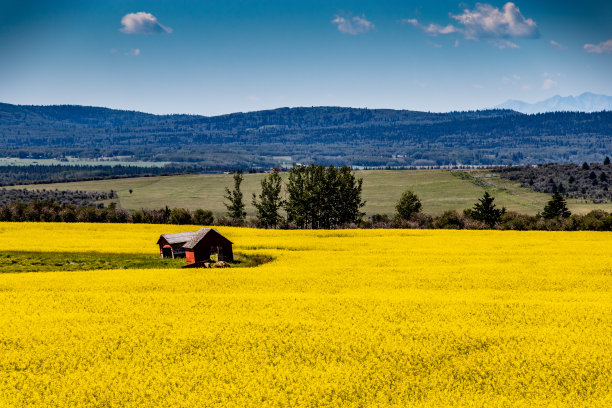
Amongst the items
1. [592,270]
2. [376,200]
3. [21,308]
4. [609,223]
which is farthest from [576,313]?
[376,200]

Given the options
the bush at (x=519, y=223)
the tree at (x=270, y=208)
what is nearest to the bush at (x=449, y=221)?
the bush at (x=519, y=223)

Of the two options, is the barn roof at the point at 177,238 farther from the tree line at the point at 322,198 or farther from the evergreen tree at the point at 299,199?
the evergreen tree at the point at 299,199

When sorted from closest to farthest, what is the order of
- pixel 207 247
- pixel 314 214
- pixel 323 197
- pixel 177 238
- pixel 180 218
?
pixel 207 247 < pixel 177 238 < pixel 180 218 < pixel 323 197 < pixel 314 214

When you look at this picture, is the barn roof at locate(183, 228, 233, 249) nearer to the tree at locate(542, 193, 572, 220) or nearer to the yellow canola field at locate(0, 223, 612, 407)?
the yellow canola field at locate(0, 223, 612, 407)

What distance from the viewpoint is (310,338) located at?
866 inches

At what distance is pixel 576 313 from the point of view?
2558 centimetres

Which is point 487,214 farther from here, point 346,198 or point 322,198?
point 322,198

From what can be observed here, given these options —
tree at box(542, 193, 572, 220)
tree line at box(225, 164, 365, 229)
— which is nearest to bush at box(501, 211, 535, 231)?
tree at box(542, 193, 572, 220)

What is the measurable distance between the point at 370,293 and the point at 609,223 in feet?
219

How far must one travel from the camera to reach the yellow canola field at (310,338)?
18000mm

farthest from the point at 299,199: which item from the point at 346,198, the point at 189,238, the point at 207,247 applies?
the point at 207,247

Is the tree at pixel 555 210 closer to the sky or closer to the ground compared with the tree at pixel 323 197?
closer to the ground

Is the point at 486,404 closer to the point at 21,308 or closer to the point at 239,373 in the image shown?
the point at 239,373

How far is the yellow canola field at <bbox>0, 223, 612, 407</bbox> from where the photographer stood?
18.0m
